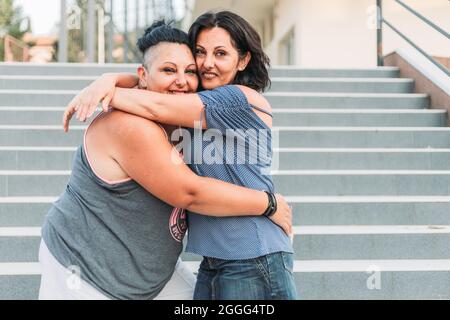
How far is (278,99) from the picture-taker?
179 inches

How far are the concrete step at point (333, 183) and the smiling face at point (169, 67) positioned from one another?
1.92m

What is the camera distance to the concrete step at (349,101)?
15.0 ft

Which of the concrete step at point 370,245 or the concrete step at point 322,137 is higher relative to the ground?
the concrete step at point 322,137

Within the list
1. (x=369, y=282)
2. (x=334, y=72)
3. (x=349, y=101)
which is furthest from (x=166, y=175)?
(x=334, y=72)

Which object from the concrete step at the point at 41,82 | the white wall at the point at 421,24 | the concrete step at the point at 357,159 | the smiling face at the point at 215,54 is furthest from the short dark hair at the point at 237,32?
the white wall at the point at 421,24

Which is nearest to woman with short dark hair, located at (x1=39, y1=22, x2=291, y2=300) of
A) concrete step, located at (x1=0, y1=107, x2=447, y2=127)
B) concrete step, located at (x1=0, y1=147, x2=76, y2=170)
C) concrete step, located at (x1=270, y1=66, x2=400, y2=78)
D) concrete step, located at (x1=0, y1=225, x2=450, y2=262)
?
concrete step, located at (x1=0, y1=225, x2=450, y2=262)

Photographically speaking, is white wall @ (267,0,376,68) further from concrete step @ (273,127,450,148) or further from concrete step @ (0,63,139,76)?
concrete step @ (273,127,450,148)

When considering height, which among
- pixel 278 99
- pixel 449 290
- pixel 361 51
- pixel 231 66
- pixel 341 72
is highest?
pixel 361 51

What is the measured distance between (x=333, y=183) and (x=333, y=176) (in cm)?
5

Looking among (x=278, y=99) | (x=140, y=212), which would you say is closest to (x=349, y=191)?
(x=278, y=99)

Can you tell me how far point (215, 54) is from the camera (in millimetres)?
1548

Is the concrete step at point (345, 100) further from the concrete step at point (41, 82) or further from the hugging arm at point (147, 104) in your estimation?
the hugging arm at point (147, 104)
